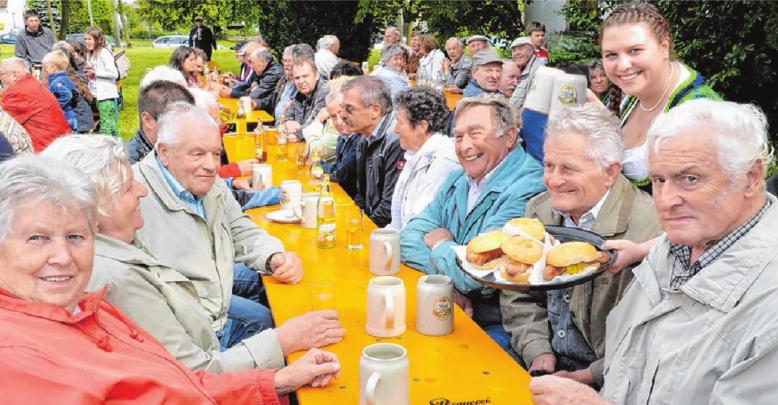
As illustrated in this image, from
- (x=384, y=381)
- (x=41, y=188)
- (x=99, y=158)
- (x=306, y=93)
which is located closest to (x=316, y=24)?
(x=306, y=93)

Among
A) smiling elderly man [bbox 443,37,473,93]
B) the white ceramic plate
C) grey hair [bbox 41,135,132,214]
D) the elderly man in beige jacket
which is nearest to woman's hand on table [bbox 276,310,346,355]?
the elderly man in beige jacket

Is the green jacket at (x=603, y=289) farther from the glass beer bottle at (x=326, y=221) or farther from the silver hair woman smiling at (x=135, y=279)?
the glass beer bottle at (x=326, y=221)

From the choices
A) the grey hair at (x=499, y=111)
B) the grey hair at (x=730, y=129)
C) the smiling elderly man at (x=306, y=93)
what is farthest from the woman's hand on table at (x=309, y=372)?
the smiling elderly man at (x=306, y=93)

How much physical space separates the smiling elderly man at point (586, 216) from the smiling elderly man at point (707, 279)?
0.46 m

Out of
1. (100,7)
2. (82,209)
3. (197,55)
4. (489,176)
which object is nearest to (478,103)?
(489,176)

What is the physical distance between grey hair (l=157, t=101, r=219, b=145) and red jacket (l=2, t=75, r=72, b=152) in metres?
4.21

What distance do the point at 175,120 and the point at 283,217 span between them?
1084mm

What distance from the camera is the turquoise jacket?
9.12ft

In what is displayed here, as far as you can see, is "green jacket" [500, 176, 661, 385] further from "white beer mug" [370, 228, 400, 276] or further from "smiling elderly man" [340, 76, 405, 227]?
"smiling elderly man" [340, 76, 405, 227]

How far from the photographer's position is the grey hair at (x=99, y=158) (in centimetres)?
202

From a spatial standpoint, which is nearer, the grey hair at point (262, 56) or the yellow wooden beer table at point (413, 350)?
the yellow wooden beer table at point (413, 350)

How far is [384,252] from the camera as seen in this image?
2.79 metres

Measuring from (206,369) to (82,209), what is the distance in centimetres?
73

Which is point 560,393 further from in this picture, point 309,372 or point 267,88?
point 267,88
